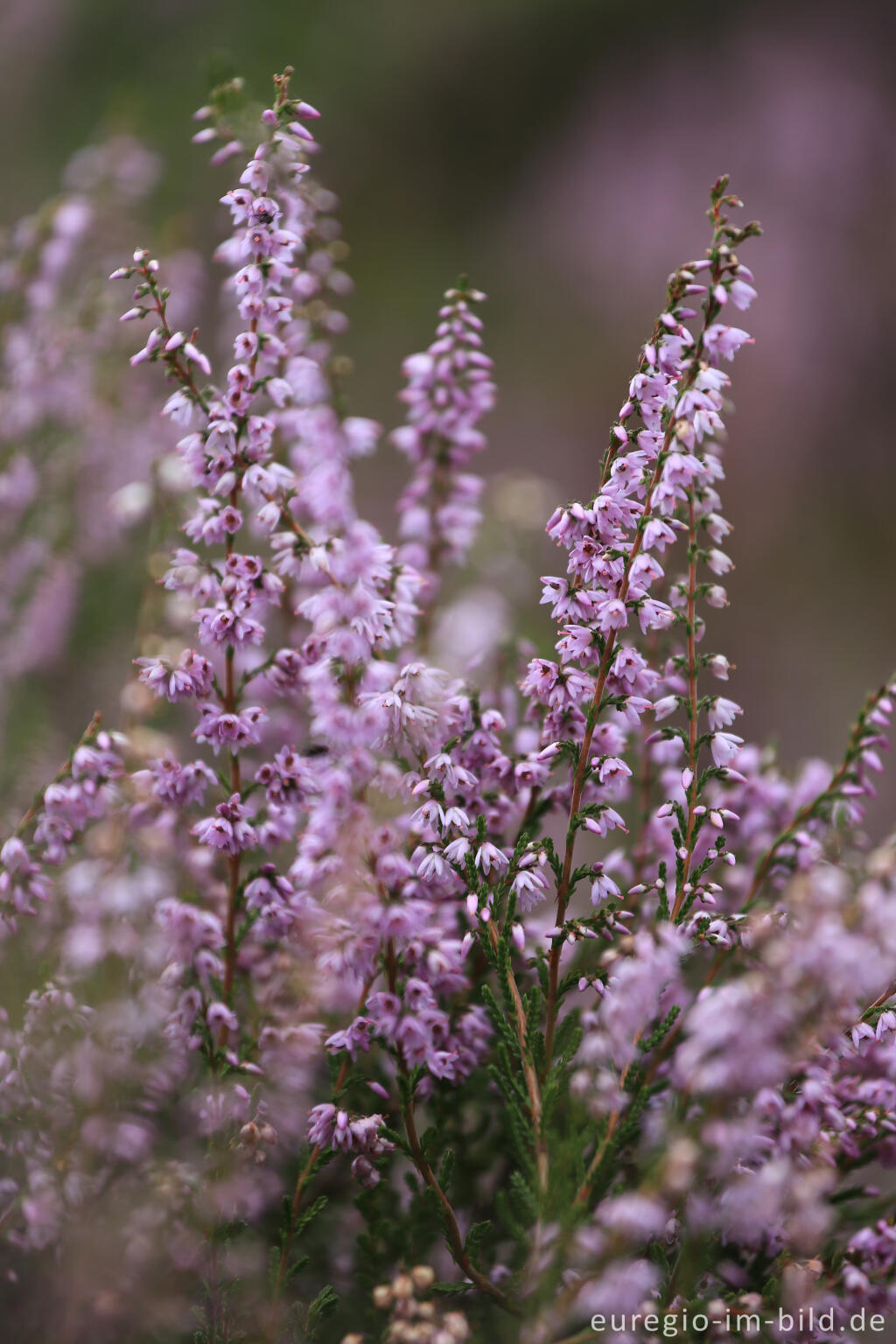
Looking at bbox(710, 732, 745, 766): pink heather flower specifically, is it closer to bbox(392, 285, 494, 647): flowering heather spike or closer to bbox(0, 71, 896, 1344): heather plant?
bbox(0, 71, 896, 1344): heather plant

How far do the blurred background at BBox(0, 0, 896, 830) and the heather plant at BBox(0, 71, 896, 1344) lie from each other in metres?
3.30

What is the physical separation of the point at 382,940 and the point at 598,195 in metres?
6.22

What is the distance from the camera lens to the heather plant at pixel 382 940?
126 centimetres

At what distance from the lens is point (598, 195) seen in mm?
6438

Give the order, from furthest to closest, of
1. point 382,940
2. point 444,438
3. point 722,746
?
point 444,438 → point 722,746 → point 382,940

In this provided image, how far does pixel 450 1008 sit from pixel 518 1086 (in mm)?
207

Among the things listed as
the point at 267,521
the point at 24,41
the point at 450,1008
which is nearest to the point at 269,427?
the point at 267,521

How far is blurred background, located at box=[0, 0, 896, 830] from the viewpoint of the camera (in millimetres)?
5176

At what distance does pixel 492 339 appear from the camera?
6043 millimetres

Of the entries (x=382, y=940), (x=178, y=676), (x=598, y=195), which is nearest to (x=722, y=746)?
(x=382, y=940)

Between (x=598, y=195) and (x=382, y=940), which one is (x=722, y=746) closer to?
(x=382, y=940)

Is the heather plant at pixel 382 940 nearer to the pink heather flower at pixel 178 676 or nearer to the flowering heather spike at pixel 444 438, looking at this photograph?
the pink heather flower at pixel 178 676

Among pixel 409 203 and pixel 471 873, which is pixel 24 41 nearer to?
pixel 409 203

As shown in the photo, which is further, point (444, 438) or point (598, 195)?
point (598, 195)
